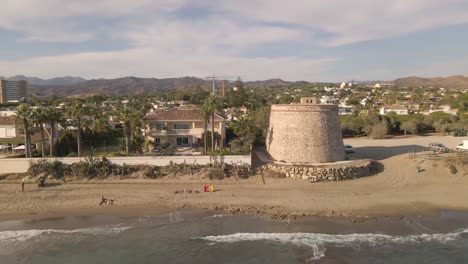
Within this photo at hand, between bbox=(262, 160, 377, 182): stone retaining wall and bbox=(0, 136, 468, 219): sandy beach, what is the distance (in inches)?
26.7

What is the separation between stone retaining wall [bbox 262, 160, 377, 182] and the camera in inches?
1251

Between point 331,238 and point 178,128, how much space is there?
23.9m

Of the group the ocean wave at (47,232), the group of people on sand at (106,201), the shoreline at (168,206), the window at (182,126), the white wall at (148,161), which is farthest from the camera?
the window at (182,126)

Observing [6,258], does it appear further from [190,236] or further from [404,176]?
[404,176]

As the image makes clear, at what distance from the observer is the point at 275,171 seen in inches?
1283

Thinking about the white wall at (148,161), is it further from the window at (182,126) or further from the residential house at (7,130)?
the residential house at (7,130)

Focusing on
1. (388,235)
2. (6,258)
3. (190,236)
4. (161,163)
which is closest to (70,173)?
(161,163)

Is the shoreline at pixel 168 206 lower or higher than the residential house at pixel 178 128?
lower

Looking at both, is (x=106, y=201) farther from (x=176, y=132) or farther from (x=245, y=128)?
(x=245, y=128)

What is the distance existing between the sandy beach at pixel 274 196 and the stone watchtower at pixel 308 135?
3603mm

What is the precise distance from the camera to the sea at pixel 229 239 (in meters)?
20.2

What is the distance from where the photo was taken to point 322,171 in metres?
31.8

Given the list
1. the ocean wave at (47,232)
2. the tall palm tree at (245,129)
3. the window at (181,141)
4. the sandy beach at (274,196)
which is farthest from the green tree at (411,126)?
the ocean wave at (47,232)

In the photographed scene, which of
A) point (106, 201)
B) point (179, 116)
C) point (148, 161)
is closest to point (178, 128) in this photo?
point (179, 116)
